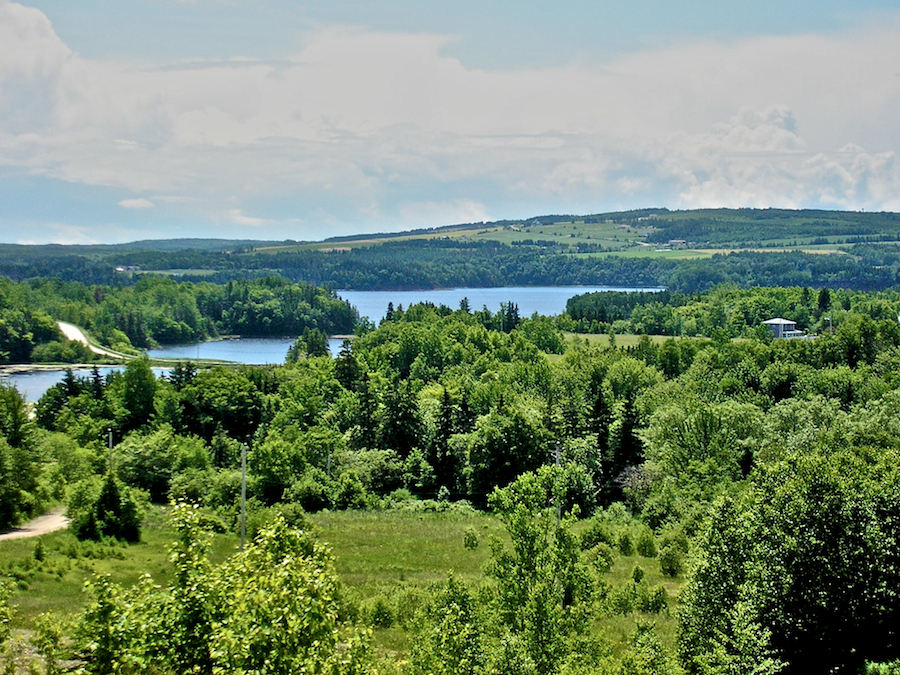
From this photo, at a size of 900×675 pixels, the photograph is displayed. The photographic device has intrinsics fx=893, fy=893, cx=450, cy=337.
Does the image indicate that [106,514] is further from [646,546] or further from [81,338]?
[81,338]

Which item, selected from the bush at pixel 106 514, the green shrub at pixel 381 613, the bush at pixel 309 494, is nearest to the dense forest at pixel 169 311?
the bush at pixel 309 494

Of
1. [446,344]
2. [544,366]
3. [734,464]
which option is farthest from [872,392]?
[446,344]

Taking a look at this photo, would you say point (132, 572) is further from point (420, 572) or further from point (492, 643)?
point (492, 643)

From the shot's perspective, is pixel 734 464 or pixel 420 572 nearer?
pixel 420 572

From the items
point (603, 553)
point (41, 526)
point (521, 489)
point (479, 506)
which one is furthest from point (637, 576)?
point (41, 526)

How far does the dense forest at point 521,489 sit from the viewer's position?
42.0 ft

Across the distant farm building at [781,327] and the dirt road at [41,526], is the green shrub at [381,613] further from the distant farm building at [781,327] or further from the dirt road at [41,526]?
the distant farm building at [781,327]

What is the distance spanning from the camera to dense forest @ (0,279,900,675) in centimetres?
1280

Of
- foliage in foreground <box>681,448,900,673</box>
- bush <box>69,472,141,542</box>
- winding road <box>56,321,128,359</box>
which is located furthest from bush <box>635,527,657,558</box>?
winding road <box>56,321,128,359</box>

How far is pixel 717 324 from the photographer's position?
413ft

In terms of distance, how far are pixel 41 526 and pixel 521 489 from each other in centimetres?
2860

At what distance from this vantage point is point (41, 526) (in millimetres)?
39625

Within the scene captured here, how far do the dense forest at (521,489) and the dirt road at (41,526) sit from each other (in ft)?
2.58

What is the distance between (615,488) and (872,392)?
741 inches
